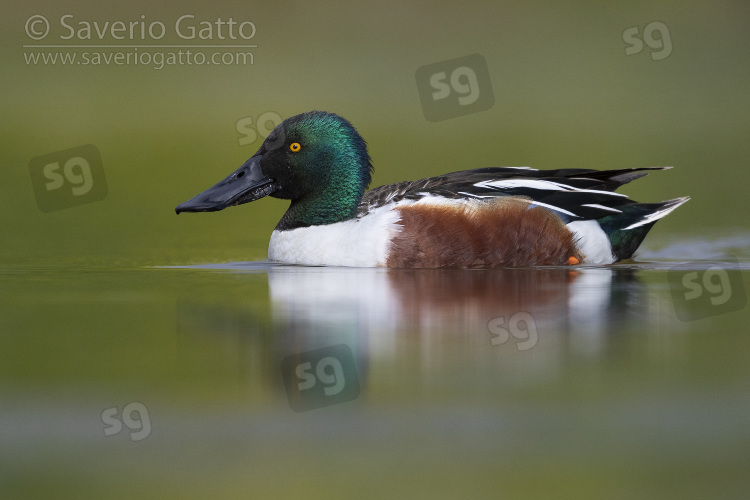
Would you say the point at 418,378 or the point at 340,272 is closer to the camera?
the point at 418,378

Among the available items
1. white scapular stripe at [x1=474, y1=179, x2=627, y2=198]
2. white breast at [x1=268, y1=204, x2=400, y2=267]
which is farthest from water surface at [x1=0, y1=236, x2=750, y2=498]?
white scapular stripe at [x1=474, y1=179, x2=627, y2=198]

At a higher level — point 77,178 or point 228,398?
point 77,178

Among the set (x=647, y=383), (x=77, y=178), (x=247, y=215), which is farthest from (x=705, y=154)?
(x=647, y=383)

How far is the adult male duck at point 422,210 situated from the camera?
7547 mm

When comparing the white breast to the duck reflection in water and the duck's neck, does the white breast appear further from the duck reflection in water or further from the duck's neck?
the duck reflection in water

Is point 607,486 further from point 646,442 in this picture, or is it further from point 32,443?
point 32,443

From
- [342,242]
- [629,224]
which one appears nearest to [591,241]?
[629,224]

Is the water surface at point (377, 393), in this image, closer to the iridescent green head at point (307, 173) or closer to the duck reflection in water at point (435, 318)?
the duck reflection in water at point (435, 318)

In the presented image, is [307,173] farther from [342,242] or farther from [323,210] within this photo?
[342,242]

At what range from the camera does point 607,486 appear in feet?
10.6

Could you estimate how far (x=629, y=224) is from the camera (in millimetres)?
8133

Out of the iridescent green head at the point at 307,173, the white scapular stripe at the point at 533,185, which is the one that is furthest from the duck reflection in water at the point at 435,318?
the iridescent green head at the point at 307,173

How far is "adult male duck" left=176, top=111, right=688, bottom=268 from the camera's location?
7547 millimetres

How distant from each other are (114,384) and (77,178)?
8460 mm
